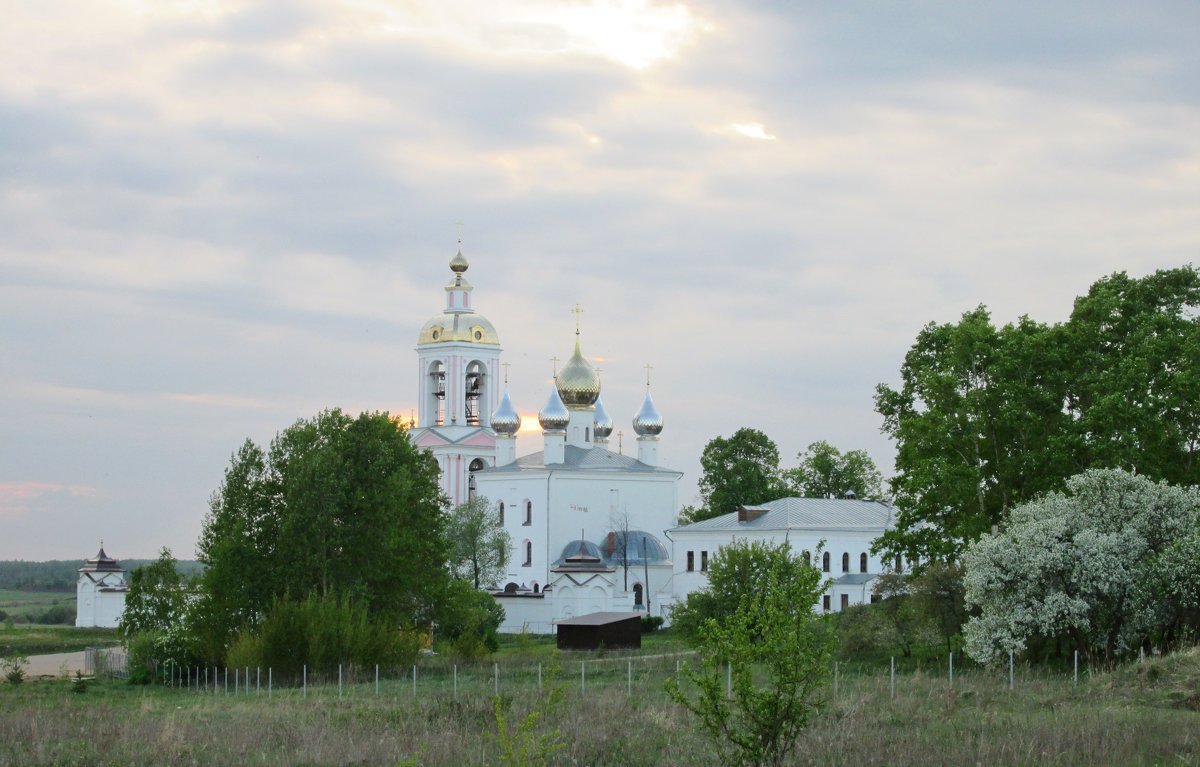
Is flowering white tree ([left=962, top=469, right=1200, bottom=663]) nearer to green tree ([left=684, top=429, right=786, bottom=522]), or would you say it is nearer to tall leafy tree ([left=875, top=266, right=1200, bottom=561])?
tall leafy tree ([left=875, top=266, right=1200, bottom=561])

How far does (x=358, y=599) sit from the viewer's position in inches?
1714

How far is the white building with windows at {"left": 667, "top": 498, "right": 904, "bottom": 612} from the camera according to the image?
7562 cm

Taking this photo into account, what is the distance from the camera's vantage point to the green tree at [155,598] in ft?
169

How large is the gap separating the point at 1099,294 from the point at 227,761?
92.7 ft

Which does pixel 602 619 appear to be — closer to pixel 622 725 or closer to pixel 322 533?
pixel 322 533

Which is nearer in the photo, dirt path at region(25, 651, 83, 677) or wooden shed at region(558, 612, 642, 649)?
dirt path at region(25, 651, 83, 677)

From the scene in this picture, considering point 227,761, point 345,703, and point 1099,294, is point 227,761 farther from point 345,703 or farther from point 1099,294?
point 1099,294

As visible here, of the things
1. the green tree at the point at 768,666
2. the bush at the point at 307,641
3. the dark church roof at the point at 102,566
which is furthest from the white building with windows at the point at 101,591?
the green tree at the point at 768,666

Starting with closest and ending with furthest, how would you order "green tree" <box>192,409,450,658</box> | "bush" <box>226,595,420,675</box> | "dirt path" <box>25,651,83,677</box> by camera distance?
"bush" <box>226,595,420,675</box> → "green tree" <box>192,409,450,658</box> → "dirt path" <box>25,651,83,677</box>

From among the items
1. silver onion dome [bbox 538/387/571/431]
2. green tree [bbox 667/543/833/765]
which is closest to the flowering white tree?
green tree [bbox 667/543/833/765]

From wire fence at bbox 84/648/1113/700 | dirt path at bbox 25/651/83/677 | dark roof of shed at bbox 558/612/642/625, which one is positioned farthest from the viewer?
dark roof of shed at bbox 558/612/642/625

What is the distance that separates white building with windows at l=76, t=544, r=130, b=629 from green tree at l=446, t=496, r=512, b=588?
17494 millimetres

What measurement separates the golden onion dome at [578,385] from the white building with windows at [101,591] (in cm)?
2647

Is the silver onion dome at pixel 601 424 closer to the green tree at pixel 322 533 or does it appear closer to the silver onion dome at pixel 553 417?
the silver onion dome at pixel 553 417
